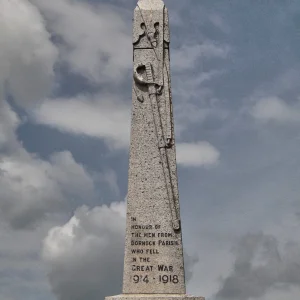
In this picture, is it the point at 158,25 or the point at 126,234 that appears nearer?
the point at 126,234

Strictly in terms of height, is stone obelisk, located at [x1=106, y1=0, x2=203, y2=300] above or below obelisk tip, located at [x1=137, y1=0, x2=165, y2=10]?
below

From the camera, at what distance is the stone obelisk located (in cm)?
1409

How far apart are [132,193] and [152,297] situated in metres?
2.66

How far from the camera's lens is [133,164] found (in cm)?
1495

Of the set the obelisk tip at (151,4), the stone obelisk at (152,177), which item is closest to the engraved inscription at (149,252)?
the stone obelisk at (152,177)

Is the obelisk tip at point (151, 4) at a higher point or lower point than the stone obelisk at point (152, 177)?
higher

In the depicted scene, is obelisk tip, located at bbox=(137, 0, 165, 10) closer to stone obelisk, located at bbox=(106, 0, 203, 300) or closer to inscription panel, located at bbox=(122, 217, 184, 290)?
stone obelisk, located at bbox=(106, 0, 203, 300)

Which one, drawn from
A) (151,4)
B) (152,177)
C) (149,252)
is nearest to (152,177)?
(152,177)

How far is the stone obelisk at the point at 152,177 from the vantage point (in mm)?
14086

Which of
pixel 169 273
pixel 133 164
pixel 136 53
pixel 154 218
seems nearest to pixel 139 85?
pixel 136 53

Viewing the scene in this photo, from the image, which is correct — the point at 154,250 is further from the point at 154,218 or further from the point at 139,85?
the point at 139,85

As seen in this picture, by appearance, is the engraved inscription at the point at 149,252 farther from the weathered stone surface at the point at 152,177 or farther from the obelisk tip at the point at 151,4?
the obelisk tip at the point at 151,4

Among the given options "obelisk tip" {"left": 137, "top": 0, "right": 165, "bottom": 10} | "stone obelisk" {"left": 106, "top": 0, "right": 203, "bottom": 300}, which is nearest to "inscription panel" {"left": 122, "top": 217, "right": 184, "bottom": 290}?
"stone obelisk" {"left": 106, "top": 0, "right": 203, "bottom": 300}

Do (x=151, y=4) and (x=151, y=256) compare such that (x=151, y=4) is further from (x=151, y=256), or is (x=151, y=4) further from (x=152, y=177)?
(x=151, y=256)
